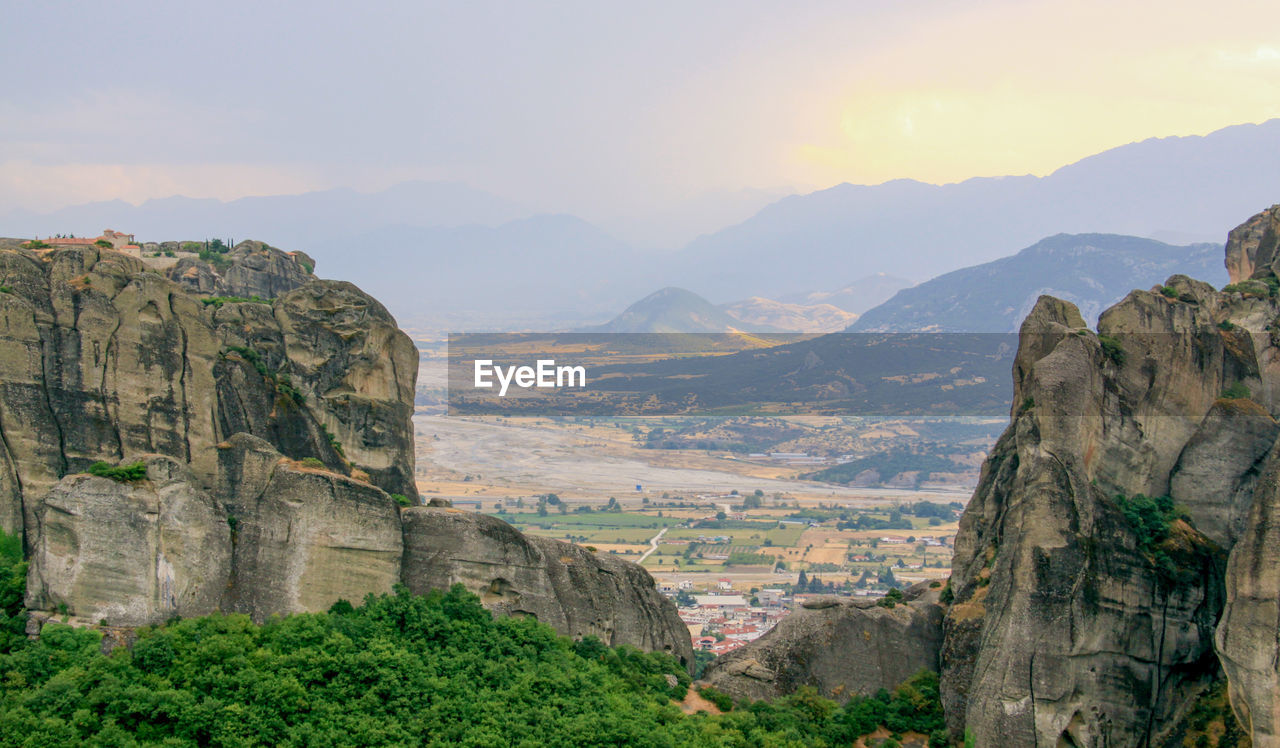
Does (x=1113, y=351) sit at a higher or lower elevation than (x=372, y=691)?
higher

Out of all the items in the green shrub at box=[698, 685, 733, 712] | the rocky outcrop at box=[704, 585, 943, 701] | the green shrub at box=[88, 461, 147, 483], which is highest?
the green shrub at box=[88, 461, 147, 483]

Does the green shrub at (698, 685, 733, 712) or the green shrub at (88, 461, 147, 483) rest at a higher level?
the green shrub at (88, 461, 147, 483)

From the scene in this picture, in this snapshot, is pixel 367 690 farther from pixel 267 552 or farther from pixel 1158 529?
pixel 1158 529

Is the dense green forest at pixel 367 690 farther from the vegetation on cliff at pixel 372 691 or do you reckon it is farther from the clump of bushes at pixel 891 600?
the clump of bushes at pixel 891 600

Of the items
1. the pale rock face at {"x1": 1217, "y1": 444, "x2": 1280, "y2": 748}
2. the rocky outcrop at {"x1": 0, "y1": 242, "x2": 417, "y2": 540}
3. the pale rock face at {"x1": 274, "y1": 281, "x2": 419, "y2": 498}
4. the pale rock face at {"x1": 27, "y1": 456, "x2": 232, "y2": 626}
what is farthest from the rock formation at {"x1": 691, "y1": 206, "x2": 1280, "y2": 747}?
the rocky outcrop at {"x1": 0, "y1": 242, "x2": 417, "y2": 540}

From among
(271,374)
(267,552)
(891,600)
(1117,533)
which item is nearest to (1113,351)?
(1117,533)

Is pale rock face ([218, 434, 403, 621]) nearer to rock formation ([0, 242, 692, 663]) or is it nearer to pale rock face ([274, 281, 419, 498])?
rock formation ([0, 242, 692, 663])

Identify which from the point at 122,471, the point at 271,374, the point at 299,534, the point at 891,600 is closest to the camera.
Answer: the point at 122,471

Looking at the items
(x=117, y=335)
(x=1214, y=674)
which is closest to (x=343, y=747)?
(x=117, y=335)
